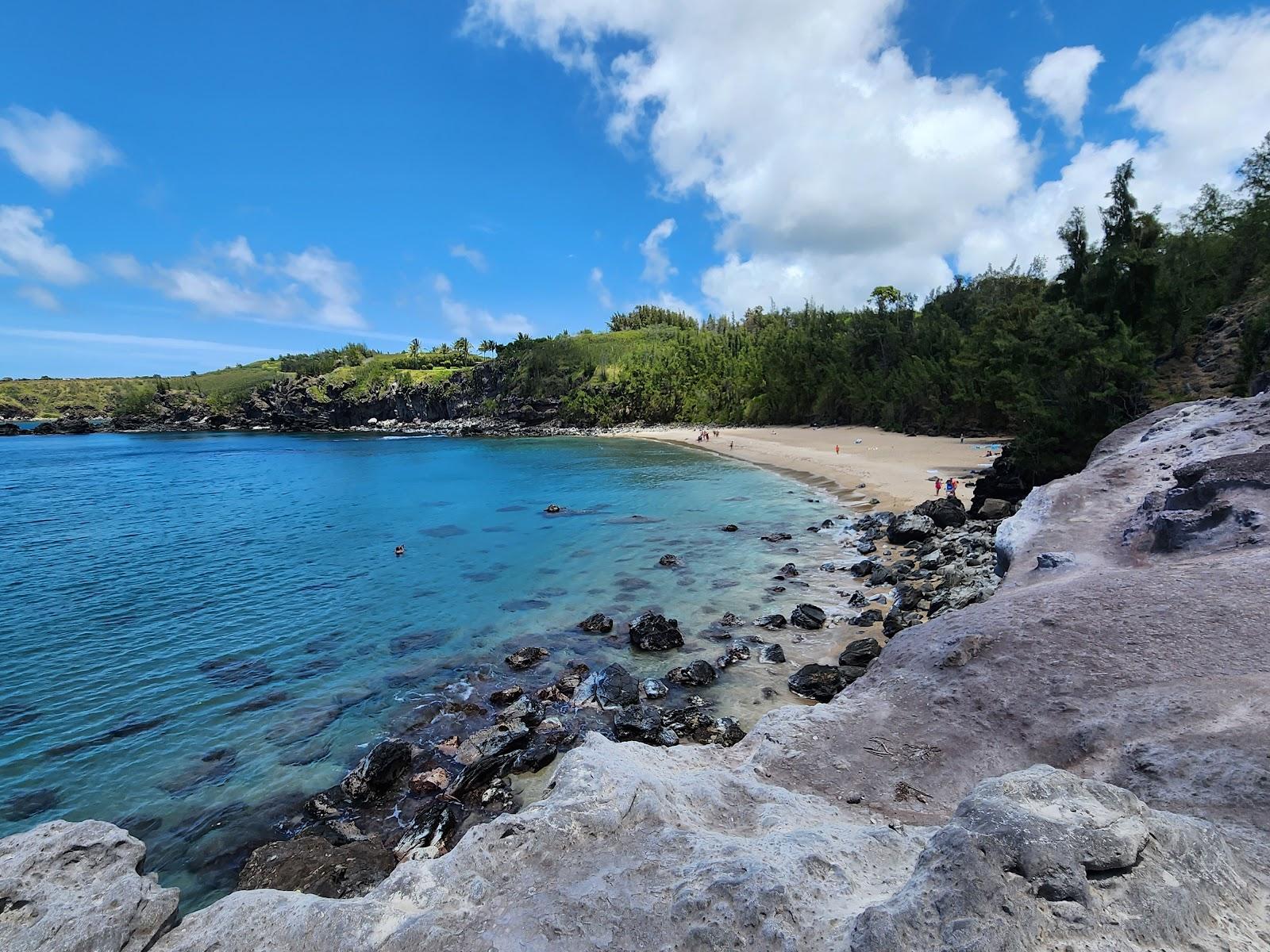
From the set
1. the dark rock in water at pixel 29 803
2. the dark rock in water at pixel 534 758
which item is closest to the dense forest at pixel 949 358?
the dark rock in water at pixel 534 758

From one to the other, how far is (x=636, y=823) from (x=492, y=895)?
4.36ft

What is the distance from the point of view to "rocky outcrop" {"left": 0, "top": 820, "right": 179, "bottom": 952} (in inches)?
175

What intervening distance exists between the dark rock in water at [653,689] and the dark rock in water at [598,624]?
10.8ft

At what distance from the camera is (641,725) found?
11102mm

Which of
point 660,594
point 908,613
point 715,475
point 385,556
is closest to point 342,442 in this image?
point 715,475

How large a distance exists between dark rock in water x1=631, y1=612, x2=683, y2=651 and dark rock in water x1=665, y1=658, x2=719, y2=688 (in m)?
1.48

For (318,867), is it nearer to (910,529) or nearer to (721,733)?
(721,733)

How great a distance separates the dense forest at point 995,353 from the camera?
25.7 metres

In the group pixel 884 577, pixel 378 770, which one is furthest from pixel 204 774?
pixel 884 577

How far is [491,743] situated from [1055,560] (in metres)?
11.0

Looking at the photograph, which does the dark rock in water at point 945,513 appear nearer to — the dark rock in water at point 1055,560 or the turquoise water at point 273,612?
the turquoise water at point 273,612

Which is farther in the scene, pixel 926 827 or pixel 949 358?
pixel 949 358

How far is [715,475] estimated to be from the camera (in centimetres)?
4500

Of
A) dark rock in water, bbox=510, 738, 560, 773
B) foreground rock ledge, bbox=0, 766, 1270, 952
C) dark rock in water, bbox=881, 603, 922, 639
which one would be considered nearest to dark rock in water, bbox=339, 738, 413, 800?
dark rock in water, bbox=510, 738, 560, 773
